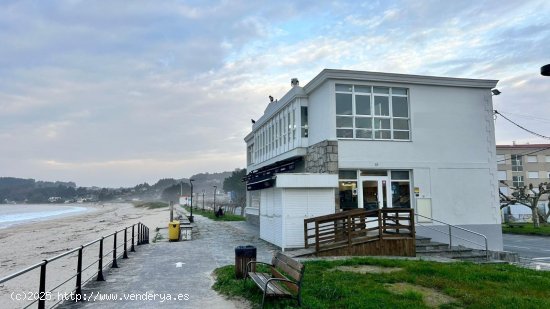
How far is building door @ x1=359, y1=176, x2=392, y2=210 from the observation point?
16.4m

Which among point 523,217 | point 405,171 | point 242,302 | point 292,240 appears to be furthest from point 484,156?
point 523,217

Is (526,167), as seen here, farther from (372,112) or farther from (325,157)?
(325,157)

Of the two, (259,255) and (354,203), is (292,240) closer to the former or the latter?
(259,255)

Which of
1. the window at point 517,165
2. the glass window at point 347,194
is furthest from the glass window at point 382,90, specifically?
the window at point 517,165

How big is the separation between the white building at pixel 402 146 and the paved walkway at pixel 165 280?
11.2 feet

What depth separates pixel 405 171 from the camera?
1708 cm

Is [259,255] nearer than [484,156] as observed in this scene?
Yes

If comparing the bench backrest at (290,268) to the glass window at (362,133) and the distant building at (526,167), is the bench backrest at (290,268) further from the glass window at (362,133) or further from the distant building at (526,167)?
the distant building at (526,167)

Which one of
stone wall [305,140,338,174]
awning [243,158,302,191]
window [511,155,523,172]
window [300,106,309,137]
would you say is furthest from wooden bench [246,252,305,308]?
window [511,155,523,172]

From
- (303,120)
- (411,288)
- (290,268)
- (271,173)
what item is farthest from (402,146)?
(290,268)

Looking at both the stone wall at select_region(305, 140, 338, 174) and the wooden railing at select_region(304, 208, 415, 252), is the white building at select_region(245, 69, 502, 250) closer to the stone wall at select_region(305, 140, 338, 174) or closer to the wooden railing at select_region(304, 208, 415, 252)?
the stone wall at select_region(305, 140, 338, 174)

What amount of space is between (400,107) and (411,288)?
11.1 m

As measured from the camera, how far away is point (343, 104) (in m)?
16.7

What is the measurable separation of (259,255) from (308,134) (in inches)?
294
